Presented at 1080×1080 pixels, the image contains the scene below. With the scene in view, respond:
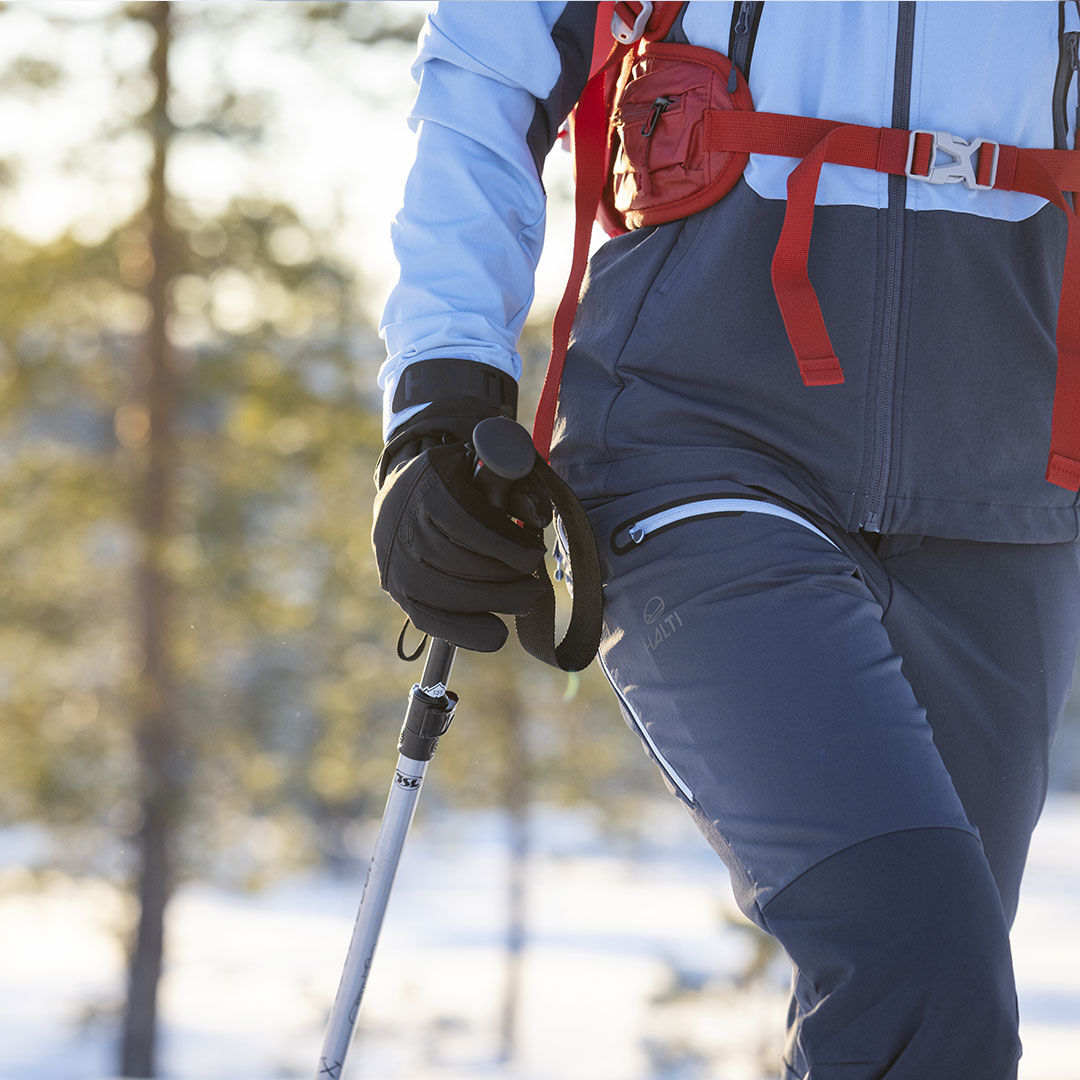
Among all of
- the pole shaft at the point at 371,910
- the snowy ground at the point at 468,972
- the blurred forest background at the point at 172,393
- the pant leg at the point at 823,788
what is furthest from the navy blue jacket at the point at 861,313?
the blurred forest background at the point at 172,393

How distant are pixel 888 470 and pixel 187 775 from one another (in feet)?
35.7

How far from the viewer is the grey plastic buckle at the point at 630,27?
4.94 ft

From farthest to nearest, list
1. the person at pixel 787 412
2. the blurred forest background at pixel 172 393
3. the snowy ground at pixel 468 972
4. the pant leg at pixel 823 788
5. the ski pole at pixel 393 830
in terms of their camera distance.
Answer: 1. the snowy ground at pixel 468 972
2. the blurred forest background at pixel 172 393
3. the ski pole at pixel 393 830
4. the person at pixel 787 412
5. the pant leg at pixel 823 788

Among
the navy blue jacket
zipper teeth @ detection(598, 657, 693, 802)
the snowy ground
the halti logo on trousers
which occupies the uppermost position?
→ the navy blue jacket

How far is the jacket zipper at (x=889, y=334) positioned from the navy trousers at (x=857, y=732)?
0.06 meters

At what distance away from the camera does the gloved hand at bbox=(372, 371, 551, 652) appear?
52.9 inches

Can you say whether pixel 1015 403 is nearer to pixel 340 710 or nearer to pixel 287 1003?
pixel 340 710

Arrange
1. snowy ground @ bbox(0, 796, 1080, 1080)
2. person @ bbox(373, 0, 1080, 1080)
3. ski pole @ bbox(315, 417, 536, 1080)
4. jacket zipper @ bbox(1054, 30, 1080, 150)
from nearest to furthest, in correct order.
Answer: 1. person @ bbox(373, 0, 1080, 1080)
2. jacket zipper @ bbox(1054, 30, 1080, 150)
3. ski pole @ bbox(315, 417, 536, 1080)
4. snowy ground @ bbox(0, 796, 1080, 1080)

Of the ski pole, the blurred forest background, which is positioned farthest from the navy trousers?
the blurred forest background

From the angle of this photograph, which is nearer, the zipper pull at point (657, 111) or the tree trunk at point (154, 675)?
the zipper pull at point (657, 111)

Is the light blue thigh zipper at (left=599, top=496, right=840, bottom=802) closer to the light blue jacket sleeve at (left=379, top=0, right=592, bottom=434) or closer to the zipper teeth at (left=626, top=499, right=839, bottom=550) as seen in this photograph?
the zipper teeth at (left=626, top=499, right=839, bottom=550)

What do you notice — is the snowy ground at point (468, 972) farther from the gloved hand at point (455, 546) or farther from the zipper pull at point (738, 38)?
the zipper pull at point (738, 38)

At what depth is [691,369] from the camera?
1.38m

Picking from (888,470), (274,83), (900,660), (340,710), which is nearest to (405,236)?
(888,470)
